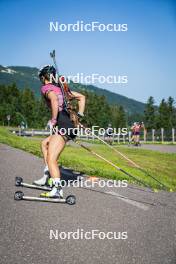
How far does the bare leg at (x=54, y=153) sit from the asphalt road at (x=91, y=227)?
535mm

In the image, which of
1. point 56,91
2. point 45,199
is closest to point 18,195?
point 45,199

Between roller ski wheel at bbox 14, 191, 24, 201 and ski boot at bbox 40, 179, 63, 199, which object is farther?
ski boot at bbox 40, 179, 63, 199

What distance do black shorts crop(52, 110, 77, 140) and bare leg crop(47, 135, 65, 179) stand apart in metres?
0.10

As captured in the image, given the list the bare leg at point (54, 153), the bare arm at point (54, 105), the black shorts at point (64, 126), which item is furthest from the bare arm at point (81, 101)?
the bare leg at point (54, 153)

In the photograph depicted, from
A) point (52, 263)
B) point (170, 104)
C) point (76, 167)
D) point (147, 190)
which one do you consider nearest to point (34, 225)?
point (52, 263)

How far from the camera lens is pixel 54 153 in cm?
639

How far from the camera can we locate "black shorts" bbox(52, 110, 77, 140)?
6.36 meters

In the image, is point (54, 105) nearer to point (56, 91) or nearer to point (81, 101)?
point (56, 91)

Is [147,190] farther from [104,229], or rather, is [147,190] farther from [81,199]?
[104,229]

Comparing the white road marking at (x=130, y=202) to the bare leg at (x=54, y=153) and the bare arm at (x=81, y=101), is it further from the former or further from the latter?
the bare arm at (x=81, y=101)

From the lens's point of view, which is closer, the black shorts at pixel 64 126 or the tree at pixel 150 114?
the black shorts at pixel 64 126

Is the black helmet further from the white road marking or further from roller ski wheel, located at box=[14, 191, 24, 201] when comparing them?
the white road marking

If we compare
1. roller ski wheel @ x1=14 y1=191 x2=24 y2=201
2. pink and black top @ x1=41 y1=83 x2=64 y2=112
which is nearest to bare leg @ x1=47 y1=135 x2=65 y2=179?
pink and black top @ x1=41 y1=83 x2=64 y2=112

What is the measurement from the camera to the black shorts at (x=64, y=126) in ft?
20.9
